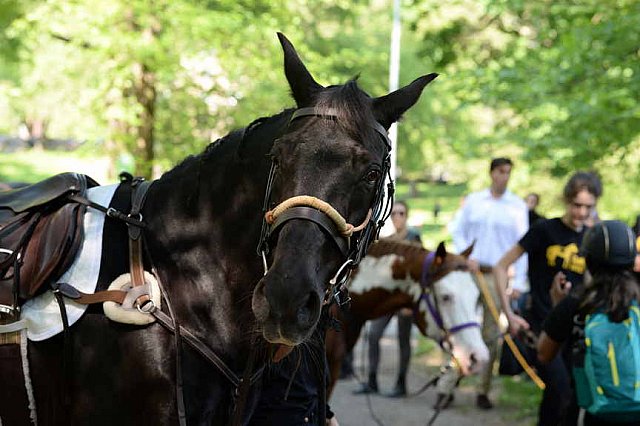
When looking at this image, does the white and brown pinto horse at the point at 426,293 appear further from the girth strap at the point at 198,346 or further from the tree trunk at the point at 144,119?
the tree trunk at the point at 144,119

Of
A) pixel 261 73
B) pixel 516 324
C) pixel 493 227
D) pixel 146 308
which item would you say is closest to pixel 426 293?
pixel 516 324

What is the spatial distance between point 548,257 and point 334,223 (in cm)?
380

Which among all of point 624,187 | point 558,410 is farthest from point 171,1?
point 624,187

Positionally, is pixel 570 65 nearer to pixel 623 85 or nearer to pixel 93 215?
pixel 623 85

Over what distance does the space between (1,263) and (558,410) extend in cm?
394

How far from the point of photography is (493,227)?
8812 millimetres

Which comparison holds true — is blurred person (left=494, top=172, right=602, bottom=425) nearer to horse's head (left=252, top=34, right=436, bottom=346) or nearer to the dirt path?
the dirt path

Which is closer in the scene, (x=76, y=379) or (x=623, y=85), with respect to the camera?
(x=76, y=379)

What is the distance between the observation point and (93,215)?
10.3ft

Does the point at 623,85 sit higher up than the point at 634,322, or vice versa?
the point at 623,85

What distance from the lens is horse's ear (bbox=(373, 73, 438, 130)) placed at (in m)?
2.92

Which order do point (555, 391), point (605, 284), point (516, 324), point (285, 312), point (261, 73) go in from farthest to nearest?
point (261, 73)
point (516, 324)
point (555, 391)
point (605, 284)
point (285, 312)

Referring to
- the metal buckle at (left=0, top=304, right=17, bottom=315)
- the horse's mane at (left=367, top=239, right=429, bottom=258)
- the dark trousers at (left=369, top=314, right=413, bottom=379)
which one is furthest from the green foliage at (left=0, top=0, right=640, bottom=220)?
the metal buckle at (left=0, top=304, right=17, bottom=315)

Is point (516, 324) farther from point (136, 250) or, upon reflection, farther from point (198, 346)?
point (136, 250)
